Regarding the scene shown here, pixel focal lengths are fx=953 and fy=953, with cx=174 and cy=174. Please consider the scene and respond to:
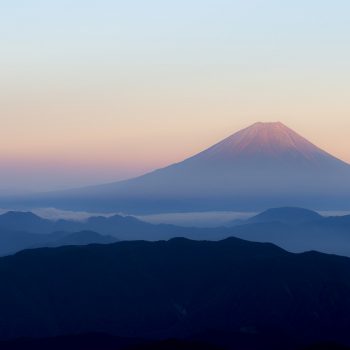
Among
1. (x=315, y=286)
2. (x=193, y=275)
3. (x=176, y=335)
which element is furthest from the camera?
(x=193, y=275)

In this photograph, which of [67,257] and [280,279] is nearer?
[280,279]

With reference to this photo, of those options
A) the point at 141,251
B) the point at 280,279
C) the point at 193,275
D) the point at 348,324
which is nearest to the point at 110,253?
the point at 141,251

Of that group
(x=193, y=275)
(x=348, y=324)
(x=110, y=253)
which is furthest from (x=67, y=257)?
(x=348, y=324)

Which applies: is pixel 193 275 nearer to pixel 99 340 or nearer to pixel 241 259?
pixel 241 259

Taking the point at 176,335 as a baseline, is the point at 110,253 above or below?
above

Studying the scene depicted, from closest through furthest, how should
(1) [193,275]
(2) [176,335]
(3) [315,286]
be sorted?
(2) [176,335], (3) [315,286], (1) [193,275]

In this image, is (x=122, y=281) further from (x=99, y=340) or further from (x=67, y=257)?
(x=99, y=340)
